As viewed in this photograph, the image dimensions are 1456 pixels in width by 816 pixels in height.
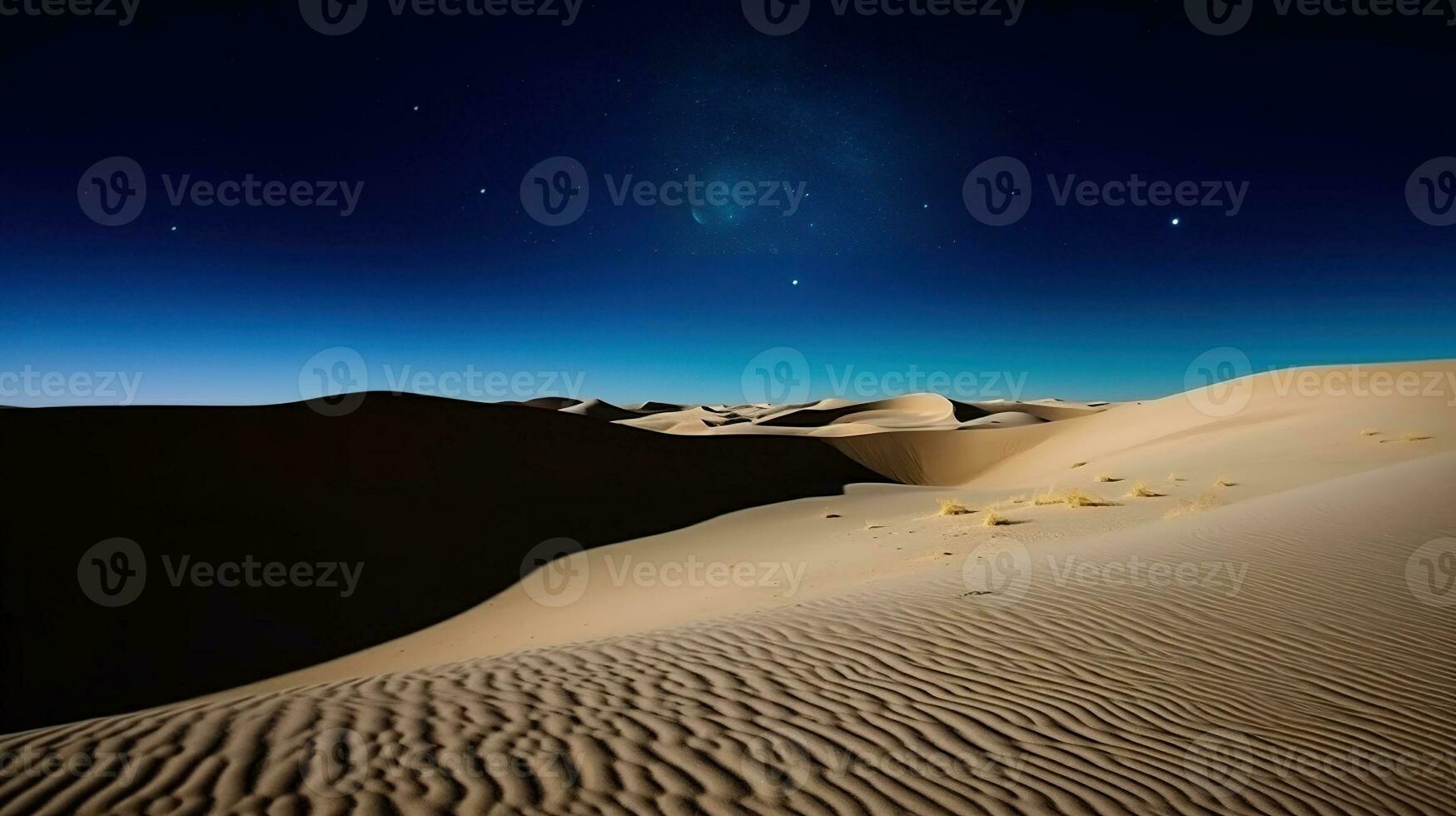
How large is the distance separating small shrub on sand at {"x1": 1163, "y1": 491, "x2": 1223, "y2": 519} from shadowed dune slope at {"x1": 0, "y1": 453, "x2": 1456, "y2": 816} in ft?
16.6

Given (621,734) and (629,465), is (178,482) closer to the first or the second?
(629,465)

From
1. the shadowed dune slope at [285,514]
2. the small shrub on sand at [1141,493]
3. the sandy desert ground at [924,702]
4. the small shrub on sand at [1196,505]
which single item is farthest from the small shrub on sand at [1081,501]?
the shadowed dune slope at [285,514]

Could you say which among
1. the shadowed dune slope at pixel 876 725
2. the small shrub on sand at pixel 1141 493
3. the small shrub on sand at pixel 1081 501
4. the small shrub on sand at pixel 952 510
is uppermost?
the small shrub on sand at pixel 1141 493

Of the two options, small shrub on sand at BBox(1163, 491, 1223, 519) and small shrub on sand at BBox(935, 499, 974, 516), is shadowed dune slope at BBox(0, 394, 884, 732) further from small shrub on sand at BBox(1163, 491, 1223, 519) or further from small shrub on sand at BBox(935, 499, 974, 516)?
small shrub on sand at BBox(1163, 491, 1223, 519)

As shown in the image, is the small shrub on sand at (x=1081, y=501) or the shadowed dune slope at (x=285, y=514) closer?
the shadowed dune slope at (x=285, y=514)

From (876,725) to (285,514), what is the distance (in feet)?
49.0

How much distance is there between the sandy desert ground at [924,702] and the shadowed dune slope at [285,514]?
156cm

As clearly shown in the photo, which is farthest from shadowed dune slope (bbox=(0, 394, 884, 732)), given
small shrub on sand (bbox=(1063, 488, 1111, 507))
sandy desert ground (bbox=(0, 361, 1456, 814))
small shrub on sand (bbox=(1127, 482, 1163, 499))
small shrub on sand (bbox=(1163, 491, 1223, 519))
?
small shrub on sand (bbox=(1163, 491, 1223, 519))

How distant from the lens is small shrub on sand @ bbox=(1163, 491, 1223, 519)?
11086 mm

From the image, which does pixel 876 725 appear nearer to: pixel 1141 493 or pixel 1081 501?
pixel 1081 501

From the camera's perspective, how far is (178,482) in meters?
14.1

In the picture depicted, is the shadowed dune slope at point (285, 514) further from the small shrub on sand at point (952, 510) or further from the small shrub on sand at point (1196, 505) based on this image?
the small shrub on sand at point (1196, 505)

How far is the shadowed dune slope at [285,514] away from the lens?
373 inches

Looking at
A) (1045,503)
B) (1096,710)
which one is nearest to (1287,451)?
(1045,503)
